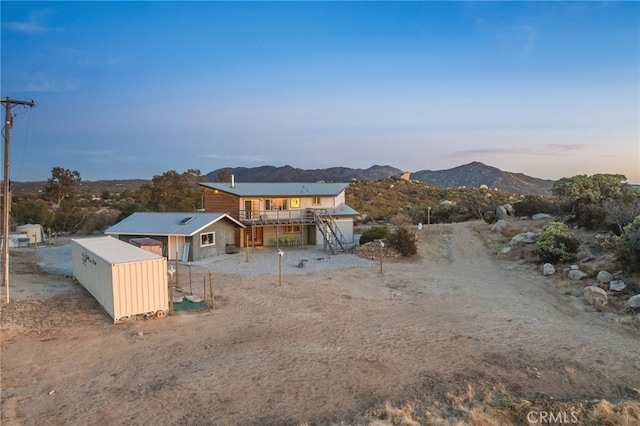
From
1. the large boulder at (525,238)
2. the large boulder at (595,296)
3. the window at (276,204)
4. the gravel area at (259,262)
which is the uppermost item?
the window at (276,204)

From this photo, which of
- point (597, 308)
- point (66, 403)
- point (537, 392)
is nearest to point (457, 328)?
point (537, 392)

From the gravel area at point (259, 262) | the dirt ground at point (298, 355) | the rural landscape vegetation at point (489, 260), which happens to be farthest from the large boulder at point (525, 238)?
the gravel area at point (259, 262)

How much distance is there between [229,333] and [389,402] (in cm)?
528

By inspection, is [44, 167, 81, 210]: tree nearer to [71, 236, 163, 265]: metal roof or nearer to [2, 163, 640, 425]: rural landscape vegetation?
[2, 163, 640, 425]: rural landscape vegetation

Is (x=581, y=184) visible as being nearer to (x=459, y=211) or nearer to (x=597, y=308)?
(x=459, y=211)

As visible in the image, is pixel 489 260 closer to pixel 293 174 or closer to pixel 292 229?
pixel 292 229

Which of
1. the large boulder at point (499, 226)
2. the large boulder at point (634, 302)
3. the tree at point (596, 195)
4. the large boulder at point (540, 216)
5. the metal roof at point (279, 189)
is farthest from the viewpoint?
the large boulder at point (540, 216)

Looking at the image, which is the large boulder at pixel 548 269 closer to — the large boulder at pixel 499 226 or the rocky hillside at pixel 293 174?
the large boulder at pixel 499 226

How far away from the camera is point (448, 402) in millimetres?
7539

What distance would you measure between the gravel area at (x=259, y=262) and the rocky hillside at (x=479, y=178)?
83.1 metres

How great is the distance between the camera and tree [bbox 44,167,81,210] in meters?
44.2

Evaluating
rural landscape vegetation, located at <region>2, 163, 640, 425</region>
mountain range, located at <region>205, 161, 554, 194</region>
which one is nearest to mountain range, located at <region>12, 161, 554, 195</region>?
mountain range, located at <region>205, 161, 554, 194</region>

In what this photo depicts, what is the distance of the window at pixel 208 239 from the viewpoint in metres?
23.0

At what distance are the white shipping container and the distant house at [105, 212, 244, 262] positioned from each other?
789cm
